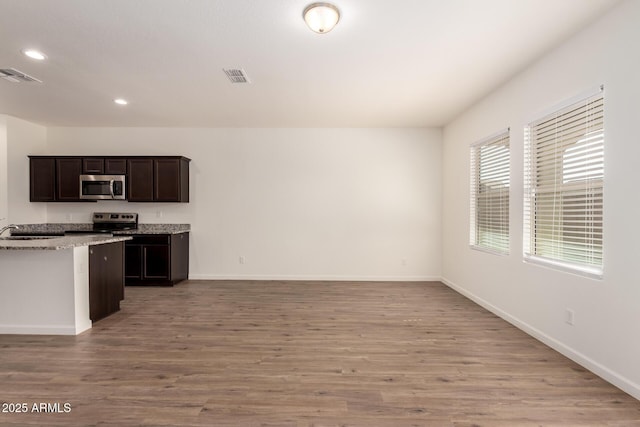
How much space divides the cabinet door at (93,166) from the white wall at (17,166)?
107 cm

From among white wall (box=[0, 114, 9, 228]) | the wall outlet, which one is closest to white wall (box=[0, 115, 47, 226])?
white wall (box=[0, 114, 9, 228])

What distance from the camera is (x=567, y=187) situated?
2.83 metres

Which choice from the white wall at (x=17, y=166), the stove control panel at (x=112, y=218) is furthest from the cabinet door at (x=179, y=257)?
the white wall at (x=17, y=166)

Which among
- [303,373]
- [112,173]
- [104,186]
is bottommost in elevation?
[303,373]

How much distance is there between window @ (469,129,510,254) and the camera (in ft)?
12.7

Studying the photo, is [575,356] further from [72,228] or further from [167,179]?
[72,228]

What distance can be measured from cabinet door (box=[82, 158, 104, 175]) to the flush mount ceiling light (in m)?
4.91

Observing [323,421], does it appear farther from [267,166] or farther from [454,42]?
[267,166]

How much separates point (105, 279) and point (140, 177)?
240 cm

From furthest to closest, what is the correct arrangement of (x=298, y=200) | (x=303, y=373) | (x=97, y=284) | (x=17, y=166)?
(x=298, y=200), (x=17, y=166), (x=97, y=284), (x=303, y=373)

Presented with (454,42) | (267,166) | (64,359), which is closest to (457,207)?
(454,42)

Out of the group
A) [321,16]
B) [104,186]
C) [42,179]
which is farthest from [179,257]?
[321,16]

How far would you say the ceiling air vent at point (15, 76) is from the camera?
3462 millimetres

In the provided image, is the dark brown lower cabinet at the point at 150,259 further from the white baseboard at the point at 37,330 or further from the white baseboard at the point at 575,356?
the white baseboard at the point at 575,356
